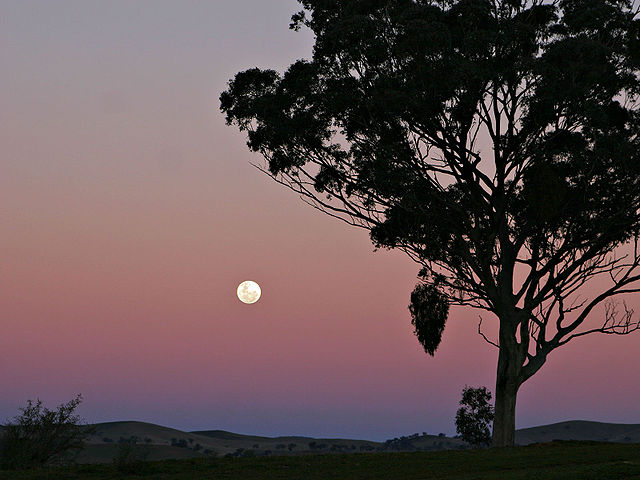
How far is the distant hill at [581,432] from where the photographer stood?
106m

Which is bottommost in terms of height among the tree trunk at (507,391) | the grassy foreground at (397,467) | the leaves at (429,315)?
the grassy foreground at (397,467)

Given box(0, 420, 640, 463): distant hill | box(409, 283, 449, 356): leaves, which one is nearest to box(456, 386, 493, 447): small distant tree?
box(409, 283, 449, 356): leaves

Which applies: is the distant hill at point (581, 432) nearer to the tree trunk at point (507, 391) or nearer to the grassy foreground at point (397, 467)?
the tree trunk at point (507, 391)

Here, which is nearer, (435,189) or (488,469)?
(488,469)

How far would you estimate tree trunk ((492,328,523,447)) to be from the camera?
3262 centimetres

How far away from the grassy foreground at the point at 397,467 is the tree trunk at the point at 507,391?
4.74 meters

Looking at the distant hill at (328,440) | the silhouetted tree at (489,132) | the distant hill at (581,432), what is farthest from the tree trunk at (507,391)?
the distant hill at (581,432)

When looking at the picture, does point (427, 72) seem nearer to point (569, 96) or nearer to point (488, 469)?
point (569, 96)

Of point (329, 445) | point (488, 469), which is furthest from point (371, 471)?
point (329, 445)

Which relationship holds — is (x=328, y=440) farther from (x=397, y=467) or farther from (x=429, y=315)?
(x=397, y=467)

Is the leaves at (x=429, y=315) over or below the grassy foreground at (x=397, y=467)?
over

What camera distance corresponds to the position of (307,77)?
33969 millimetres

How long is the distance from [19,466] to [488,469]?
14.3 meters

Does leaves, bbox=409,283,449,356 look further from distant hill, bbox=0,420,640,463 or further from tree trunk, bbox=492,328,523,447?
distant hill, bbox=0,420,640,463
